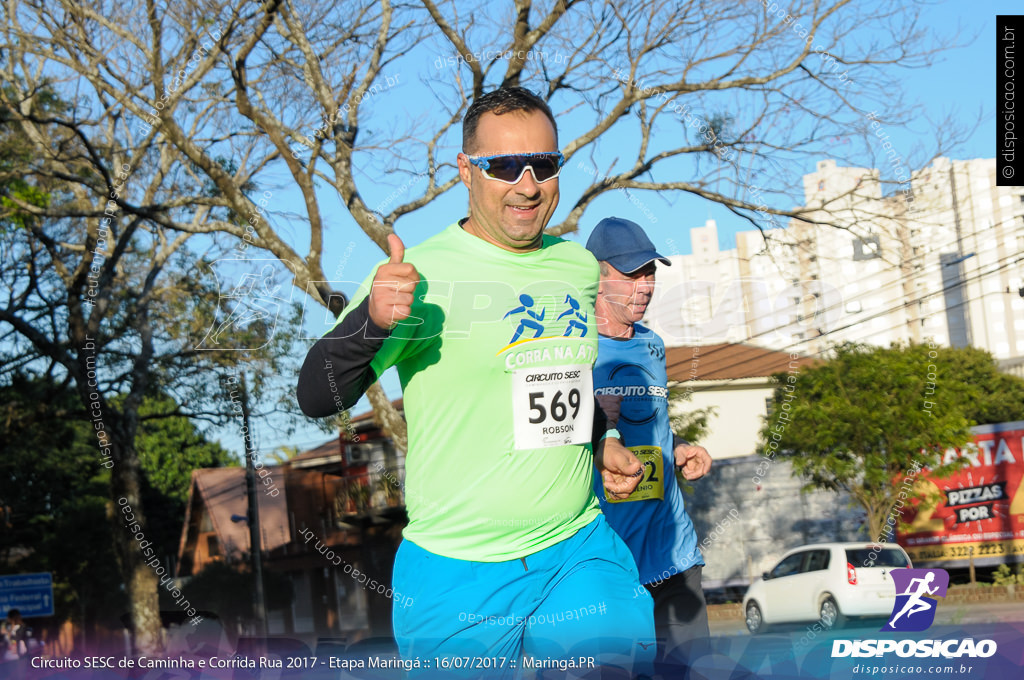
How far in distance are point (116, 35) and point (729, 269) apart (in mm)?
5518

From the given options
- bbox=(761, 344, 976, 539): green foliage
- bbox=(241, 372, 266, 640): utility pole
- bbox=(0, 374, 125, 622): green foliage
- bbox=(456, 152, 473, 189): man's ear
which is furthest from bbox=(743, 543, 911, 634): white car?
bbox=(0, 374, 125, 622): green foliage

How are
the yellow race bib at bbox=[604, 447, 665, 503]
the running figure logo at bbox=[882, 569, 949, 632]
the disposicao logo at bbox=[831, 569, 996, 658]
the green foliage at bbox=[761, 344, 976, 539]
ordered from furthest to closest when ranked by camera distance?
the green foliage at bbox=[761, 344, 976, 539] < the running figure logo at bbox=[882, 569, 949, 632] < the yellow race bib at bbox=[604, 447, 665, 503] < the disposicao logo at bbox=[831, 569, 996, 658]

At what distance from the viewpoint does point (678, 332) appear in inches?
207

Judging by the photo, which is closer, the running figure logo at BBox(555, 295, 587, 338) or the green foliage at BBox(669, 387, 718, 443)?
the running figure logo at BBox(555, 295, 587, 338)

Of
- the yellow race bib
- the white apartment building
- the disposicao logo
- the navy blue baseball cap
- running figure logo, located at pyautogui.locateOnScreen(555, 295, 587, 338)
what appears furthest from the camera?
the white apartment building

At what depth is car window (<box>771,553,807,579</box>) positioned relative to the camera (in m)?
8.91

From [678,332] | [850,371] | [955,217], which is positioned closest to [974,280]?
[850,371]

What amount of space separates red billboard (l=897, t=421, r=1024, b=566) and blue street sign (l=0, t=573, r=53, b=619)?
1171cm

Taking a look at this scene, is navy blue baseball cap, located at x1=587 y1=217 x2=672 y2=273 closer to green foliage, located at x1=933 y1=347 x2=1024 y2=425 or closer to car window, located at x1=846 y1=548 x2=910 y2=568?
car window, located at x1=846 y1=548 x2=910 y2=568

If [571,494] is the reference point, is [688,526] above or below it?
below

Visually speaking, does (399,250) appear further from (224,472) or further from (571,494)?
(224,472)

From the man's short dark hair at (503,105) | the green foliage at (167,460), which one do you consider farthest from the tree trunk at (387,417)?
the man's short dark hair at (503,105)

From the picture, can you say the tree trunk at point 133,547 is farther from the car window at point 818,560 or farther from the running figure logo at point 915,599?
the running figure logo at point 915,599

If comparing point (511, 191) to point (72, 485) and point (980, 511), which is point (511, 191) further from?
point (72, 485)
